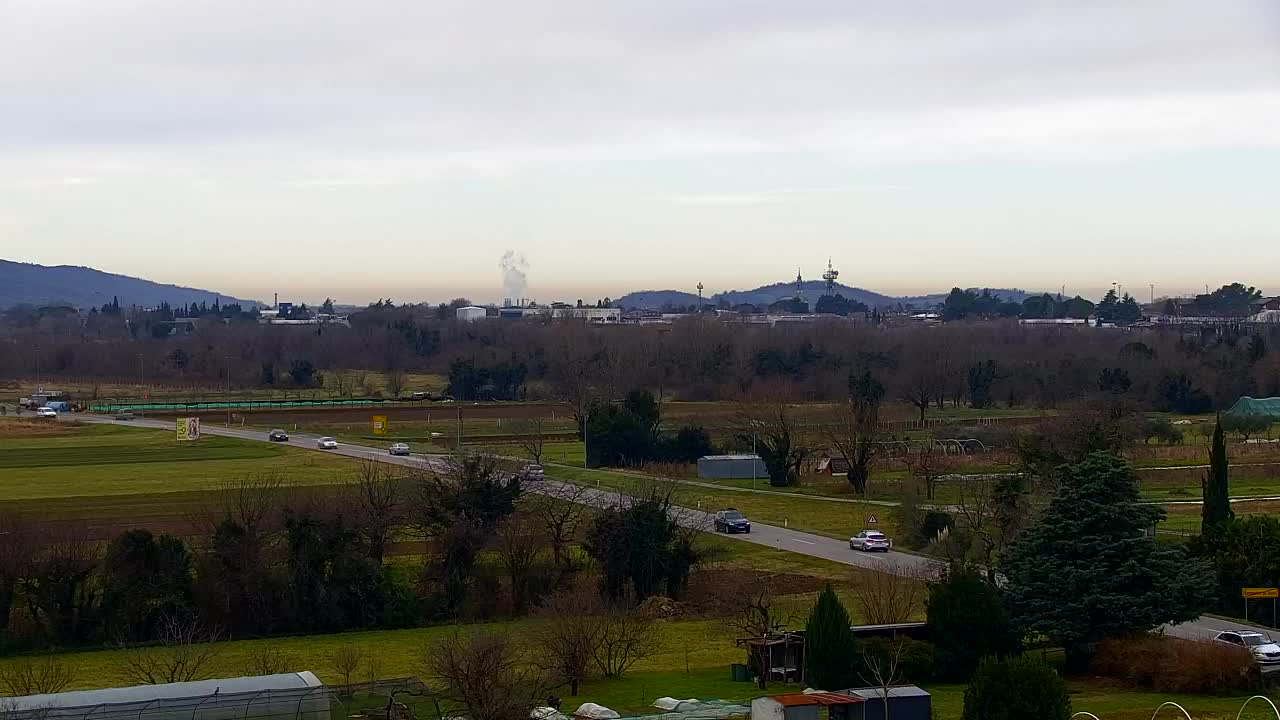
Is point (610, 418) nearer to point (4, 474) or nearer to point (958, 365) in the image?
point (4, 474)

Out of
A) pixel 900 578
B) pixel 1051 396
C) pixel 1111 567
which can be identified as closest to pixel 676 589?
pixel 900 578

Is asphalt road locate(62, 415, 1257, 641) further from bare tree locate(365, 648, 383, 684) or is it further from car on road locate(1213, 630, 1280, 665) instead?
bare tree locate(365, 648, 383, 684)

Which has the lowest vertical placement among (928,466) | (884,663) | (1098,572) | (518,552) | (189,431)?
(884,663)

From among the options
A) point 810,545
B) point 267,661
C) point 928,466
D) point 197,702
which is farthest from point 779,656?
point 928,466

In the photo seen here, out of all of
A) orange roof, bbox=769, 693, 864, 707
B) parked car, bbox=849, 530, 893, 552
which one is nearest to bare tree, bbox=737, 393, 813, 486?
parked car, bbox=849, 530, 893, 552

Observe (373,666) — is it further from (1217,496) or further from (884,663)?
(1217,496)
